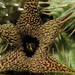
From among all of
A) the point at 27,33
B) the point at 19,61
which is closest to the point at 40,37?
the point at 27,33

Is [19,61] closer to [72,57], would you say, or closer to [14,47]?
[14,47]

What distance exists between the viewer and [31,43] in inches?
33.8

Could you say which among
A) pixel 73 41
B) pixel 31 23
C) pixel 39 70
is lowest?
pixel 39 70

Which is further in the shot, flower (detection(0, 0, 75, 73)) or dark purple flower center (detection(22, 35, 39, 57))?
dark purple flower center (detection(22, 35, 39, 57))

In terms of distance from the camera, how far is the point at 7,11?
2.48 ft

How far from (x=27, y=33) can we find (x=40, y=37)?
9cm

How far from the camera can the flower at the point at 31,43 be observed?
708mm

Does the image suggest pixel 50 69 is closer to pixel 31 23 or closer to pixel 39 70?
pixel 39 70

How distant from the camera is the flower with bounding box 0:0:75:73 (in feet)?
2.32

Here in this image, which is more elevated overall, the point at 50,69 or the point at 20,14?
the point at 20,14

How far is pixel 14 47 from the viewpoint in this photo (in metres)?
0.79

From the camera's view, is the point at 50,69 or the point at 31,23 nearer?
the point at 50,69

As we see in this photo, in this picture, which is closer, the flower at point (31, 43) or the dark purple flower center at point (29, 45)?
the flower at point (31, 43)

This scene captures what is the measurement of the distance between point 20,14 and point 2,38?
0.18 m
